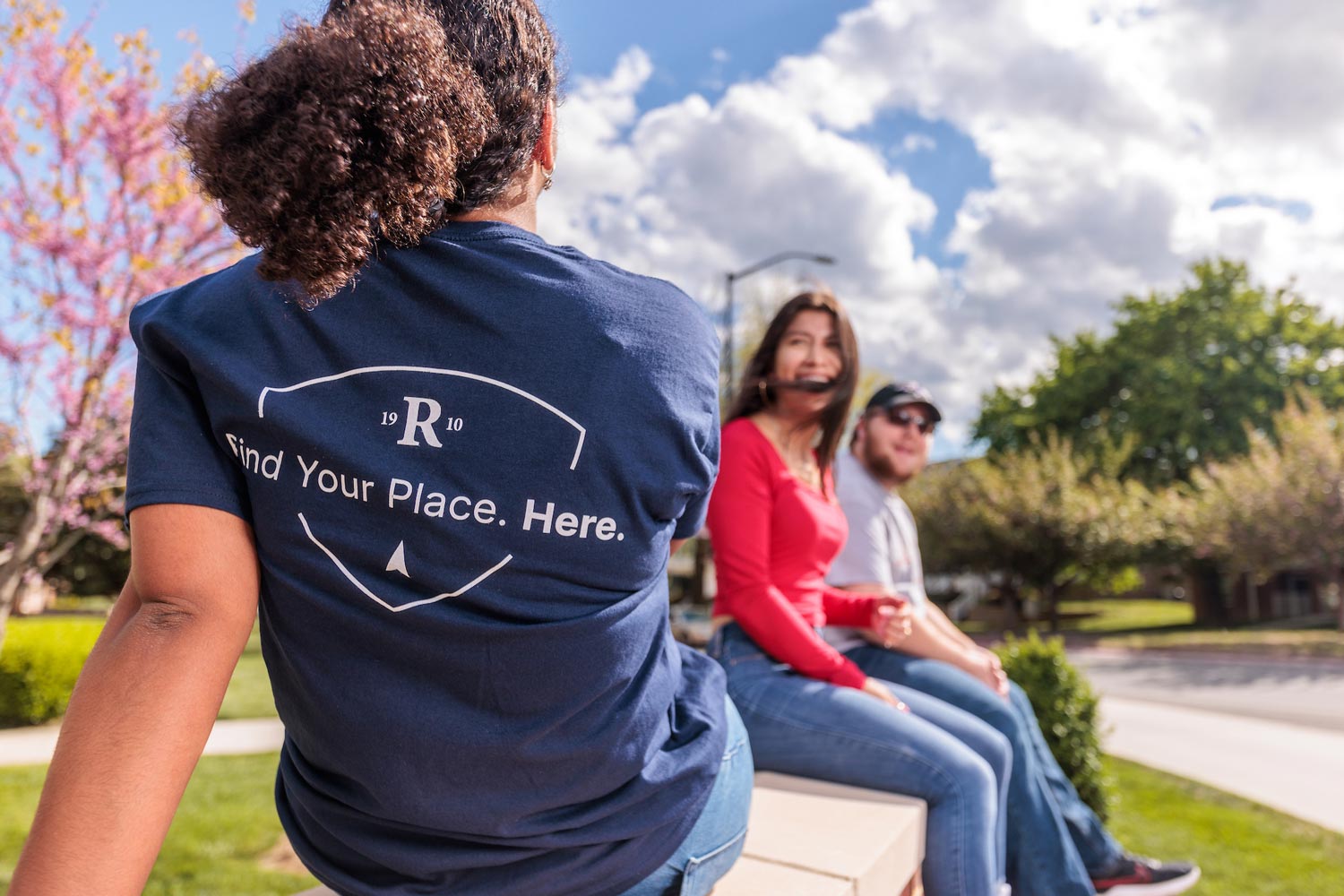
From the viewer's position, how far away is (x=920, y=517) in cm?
2942

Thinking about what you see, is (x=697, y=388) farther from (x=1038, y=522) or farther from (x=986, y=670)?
(x=1038, y=522)

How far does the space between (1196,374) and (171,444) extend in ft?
114

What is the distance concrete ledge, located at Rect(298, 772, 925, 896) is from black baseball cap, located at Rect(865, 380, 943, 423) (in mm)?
1709

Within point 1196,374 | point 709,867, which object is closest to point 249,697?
point 709,867

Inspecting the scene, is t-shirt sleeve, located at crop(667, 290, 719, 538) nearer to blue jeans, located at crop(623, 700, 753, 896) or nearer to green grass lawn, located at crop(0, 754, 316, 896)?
blue jeans, located at crop(623, 700, 753, 896)

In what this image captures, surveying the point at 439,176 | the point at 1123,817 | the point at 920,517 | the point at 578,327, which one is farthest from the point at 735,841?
the point at 920,517

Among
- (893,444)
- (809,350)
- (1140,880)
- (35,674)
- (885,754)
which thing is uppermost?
(809,350)

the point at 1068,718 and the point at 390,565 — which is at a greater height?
the point at 390,565

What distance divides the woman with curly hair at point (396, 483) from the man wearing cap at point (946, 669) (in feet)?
6.22

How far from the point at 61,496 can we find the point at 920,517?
26.9 metres

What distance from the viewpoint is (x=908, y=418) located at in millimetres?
3598

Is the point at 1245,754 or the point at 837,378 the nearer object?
the point at 837,378

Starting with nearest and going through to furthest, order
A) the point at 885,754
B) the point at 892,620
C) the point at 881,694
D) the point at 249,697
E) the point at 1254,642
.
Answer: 1. the point at 885,754
2. the point at 881,694
3. the point at 892,620
4. the point at 249,697
5. the point at 1254,642

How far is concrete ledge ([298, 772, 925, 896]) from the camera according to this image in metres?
1.74
